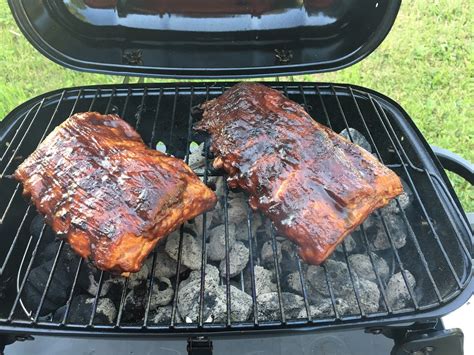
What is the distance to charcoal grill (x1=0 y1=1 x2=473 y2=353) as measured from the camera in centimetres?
187

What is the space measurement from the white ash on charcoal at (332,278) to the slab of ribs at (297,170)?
0.19 meters

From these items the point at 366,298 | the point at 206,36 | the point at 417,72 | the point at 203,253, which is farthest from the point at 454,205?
the point at 417,72

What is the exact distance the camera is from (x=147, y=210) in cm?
191

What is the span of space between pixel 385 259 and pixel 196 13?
1518 millimetres

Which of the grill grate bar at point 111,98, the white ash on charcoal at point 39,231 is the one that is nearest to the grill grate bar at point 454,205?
the grill grate bar at point 111,98

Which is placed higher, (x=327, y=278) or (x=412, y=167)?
(x=412, y=167)

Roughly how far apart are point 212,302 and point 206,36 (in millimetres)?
1387

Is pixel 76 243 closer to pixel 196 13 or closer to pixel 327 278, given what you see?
pixel 327 278

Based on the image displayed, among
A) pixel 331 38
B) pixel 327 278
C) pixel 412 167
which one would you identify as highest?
pixel 331 38

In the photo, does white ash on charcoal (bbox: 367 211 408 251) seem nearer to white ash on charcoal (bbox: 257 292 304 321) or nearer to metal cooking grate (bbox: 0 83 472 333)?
metal cooking grate (bbox: 0 83 472 333)

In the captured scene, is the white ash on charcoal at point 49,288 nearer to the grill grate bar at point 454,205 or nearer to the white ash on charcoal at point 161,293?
the white ash on charcoal at point 161,293

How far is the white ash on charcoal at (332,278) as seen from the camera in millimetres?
2041

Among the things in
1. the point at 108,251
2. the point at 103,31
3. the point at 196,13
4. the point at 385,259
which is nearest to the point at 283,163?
the point at 385,259

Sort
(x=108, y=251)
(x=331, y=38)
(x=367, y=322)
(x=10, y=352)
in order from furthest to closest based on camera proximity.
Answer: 1. (x=331, y=38)
2. (x=10, y=352)
3. (x=108, y=251)
4. (x=367, y=322)
